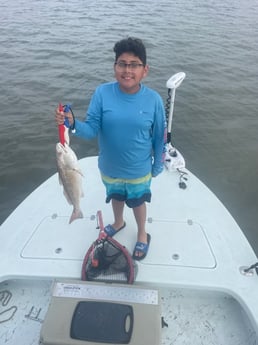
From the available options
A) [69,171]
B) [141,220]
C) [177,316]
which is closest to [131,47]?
Result: [69,171]

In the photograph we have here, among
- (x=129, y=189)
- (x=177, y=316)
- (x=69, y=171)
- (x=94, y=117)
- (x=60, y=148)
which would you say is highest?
(x=94, y=117)

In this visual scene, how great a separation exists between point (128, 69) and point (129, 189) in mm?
1211

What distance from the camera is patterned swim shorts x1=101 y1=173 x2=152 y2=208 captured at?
3170 millimetres

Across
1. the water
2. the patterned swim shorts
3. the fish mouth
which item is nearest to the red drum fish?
the fish mouth

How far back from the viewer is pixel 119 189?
128 inches

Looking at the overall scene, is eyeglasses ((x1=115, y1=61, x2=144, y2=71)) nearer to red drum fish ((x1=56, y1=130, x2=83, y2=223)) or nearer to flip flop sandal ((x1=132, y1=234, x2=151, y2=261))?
red drum fish ((x1=56, y1=130, x2=83, y2=223))

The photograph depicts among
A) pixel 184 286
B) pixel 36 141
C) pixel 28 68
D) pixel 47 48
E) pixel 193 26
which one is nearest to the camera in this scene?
pixel 184 286

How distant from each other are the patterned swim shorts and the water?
280 centimetres

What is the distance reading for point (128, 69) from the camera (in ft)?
8.79

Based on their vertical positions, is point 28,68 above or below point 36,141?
above

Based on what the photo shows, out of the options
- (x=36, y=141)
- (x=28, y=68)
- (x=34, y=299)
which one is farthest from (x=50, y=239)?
(x=28, y=68)

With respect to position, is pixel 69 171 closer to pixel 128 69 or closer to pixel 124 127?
pixel 124 127

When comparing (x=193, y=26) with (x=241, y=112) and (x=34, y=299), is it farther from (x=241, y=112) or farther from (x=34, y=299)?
(x=34, y=299)

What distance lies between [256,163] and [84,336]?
5.56 metres
